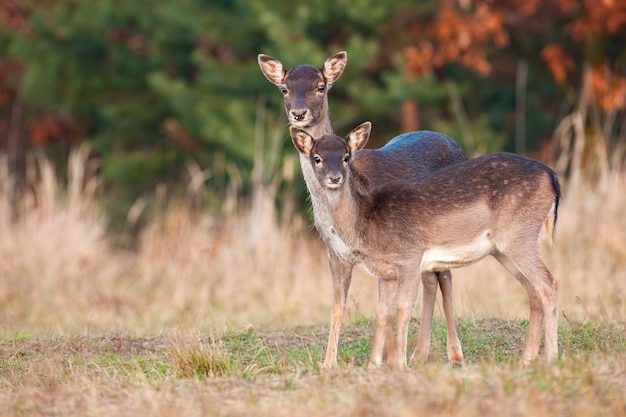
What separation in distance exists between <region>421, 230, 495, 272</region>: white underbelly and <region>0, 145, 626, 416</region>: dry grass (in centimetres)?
71

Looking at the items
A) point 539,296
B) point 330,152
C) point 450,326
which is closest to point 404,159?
point 330,152

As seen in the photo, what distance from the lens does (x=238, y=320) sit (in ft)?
37.4

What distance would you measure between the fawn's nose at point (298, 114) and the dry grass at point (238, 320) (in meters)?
1.67

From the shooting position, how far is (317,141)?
8094 millimetres

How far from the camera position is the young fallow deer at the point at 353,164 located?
27.0 ft

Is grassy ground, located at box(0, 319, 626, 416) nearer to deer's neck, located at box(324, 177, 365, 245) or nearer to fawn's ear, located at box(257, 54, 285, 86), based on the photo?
deer's neck, located at box(324, 177, 365, 245)

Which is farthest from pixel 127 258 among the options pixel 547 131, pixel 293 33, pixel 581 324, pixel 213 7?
pixel 581 324

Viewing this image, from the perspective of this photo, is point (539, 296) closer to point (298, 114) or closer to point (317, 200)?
point (317, 200)

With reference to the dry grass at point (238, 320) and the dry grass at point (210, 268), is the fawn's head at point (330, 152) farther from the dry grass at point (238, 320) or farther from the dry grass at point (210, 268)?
the dry grass at point (210, 268)

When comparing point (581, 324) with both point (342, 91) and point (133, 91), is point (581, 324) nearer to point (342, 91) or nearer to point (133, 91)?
point (342, 91)

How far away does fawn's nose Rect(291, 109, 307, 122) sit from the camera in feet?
27.9

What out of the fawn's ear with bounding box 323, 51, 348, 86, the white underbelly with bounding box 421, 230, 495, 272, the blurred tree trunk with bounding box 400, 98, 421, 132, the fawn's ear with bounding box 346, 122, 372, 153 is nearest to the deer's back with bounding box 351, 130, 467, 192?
the fawn's ear with bounding box 346, 122, 372, 153

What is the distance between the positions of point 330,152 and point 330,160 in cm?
8

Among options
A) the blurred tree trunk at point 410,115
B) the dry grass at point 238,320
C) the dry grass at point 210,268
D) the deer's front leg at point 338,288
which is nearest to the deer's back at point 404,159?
the deer's front leg at point 338,288
